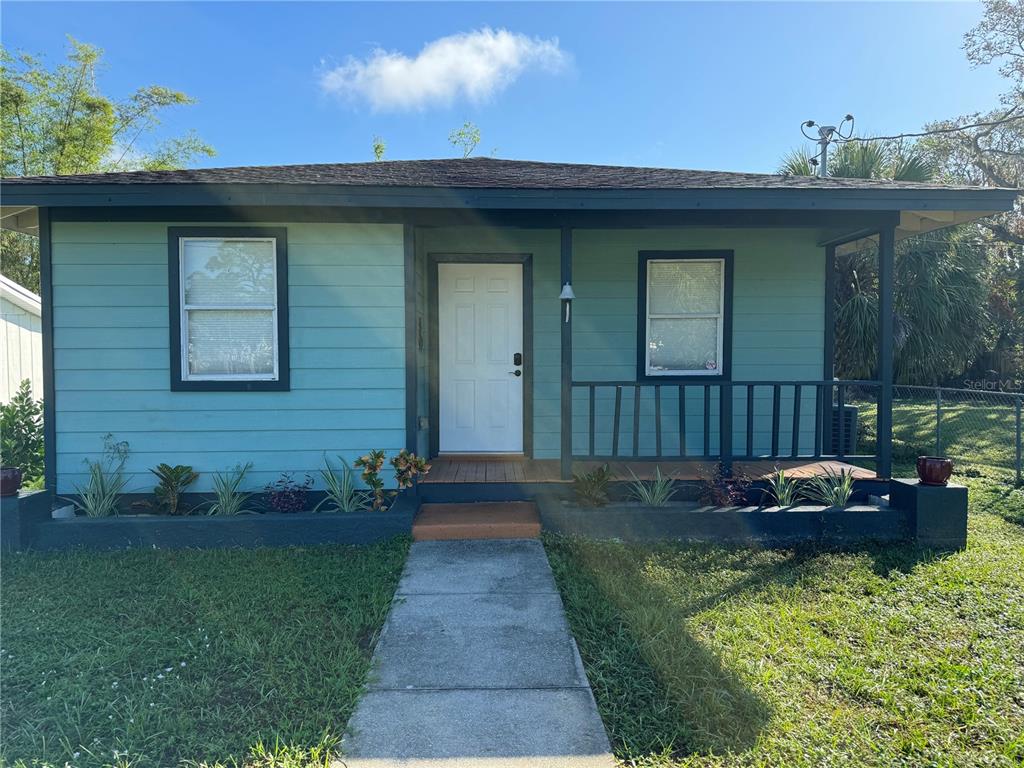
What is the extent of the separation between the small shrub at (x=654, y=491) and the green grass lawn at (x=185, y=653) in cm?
197

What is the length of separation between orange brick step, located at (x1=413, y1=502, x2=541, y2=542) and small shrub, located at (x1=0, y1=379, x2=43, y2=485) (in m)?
4.53

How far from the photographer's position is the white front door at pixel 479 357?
620cm

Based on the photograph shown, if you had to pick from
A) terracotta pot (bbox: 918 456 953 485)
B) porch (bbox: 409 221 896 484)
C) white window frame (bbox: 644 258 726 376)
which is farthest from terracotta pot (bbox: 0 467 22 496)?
terracotta pot (bbox: 918 456 953 485)

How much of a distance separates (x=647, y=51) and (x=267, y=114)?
13.3 m

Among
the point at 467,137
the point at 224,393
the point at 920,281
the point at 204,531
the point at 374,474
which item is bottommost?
the point at 204,531

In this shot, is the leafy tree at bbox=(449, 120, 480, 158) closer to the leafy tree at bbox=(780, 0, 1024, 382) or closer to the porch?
the leafy tree at bbox=(780, 0, 1024, 382)

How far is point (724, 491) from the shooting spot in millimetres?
4797

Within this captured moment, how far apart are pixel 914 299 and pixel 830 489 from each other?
26.2 feet

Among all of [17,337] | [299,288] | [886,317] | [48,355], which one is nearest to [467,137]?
[17,337]

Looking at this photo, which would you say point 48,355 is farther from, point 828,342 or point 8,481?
point 828,342

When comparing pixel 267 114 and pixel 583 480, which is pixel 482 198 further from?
pixel 267 114

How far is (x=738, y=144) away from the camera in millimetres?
16312

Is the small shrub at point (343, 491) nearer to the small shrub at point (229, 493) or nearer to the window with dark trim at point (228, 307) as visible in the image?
the small shrub at point (229, 493)

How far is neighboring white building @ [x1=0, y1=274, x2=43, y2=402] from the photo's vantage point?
8.35 metres
